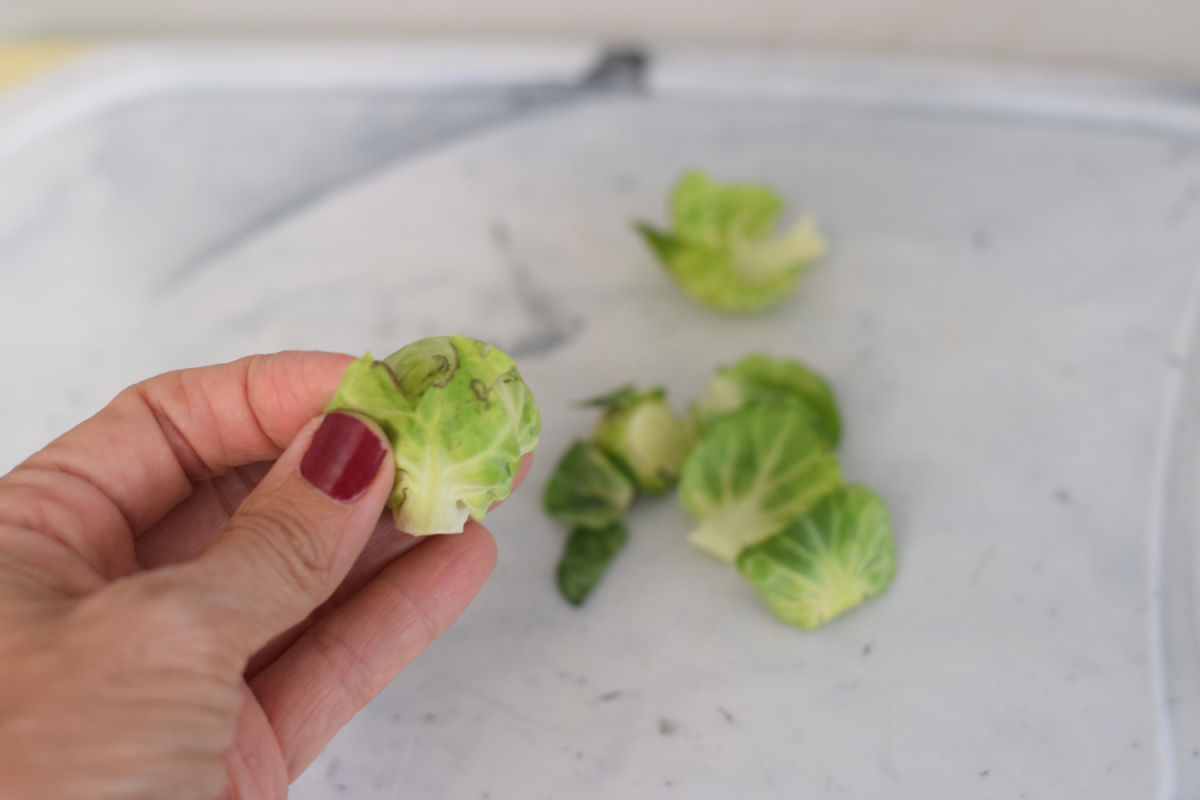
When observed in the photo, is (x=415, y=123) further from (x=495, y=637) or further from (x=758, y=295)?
(x=495, y=637)

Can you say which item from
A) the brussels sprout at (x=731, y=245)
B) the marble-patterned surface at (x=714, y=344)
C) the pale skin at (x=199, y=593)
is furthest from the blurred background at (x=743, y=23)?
the pale skin at (x=199, y=593)

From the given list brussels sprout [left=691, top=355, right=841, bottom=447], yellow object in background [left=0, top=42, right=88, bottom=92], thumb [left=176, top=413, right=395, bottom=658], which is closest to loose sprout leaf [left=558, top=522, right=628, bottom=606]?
brussels sprout [left=691, top=355, right=841, bottom=447]

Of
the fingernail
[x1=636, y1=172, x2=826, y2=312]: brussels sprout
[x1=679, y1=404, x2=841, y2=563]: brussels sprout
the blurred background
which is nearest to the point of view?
the fingernail

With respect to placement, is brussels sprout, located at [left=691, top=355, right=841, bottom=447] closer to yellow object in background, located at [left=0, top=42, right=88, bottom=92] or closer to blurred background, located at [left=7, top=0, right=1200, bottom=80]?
blurred background, located at [left=7, top=0, right=1200, bottom=80]

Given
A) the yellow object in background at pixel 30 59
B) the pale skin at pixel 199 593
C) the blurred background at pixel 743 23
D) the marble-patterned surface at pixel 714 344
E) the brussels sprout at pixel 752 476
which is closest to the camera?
the pale skin at pixel 199 593

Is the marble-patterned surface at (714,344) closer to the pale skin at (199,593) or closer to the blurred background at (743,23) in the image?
the pale skin at (199,593)

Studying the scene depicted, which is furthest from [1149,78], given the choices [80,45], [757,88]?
[80,45]
